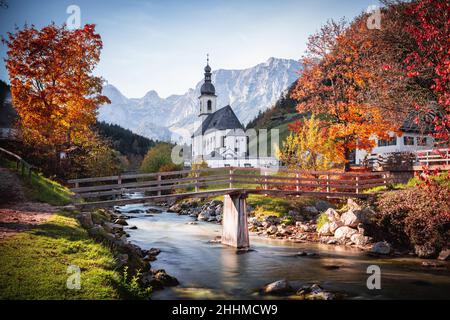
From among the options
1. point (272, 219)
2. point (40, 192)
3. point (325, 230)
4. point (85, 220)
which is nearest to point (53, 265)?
point (85, 220)

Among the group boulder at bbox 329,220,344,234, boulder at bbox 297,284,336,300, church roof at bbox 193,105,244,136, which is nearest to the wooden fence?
boulder at bbox 297,284,336,300

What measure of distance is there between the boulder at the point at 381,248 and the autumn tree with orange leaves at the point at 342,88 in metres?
8.79

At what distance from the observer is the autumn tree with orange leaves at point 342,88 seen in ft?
81.1

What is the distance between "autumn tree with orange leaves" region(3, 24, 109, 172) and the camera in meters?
24.8

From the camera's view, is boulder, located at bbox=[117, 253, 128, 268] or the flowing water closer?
boulder, located at bbox=[117, 253, 128, 268]

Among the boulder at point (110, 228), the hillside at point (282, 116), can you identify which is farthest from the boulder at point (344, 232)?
the hillside at point (282, 116)

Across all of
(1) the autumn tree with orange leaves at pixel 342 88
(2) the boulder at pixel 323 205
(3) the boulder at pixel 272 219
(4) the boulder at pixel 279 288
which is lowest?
(4) the boulder at pixel 279 288

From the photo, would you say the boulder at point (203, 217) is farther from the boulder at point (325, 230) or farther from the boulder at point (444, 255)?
the boulder at point (444, 255)

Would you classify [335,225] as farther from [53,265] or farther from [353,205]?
[53,265]

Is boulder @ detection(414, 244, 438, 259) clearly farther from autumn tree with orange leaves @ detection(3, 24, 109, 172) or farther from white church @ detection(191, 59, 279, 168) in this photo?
white church @ detection(191, 59, 279, 168)

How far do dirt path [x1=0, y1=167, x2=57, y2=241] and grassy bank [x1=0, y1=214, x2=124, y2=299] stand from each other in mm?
734

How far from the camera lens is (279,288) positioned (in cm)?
1220

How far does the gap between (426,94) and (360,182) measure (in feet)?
24.2
